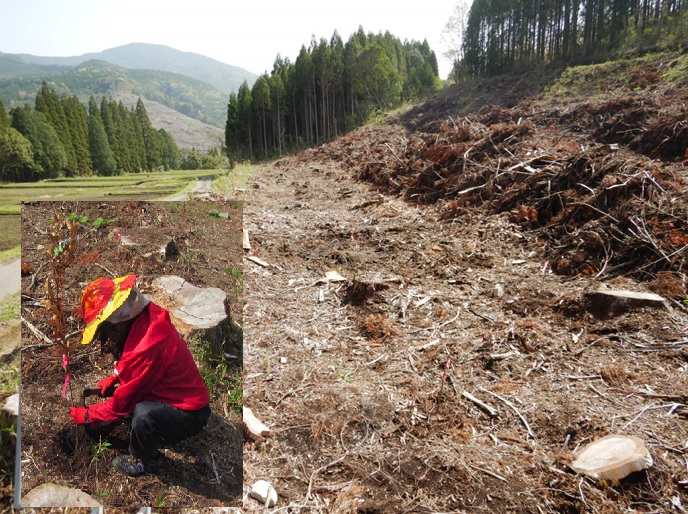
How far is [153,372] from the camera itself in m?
1.43

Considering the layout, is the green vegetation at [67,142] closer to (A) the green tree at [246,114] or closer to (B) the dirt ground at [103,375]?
(B) the dirt ground at [103,375]

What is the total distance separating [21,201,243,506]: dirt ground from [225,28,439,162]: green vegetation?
38.7 meters

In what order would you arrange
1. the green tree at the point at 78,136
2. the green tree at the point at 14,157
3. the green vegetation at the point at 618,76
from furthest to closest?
the green tree at the point at 78,136 < the green vegetation at the point at 618,76 < the green tree at the point at 14,157

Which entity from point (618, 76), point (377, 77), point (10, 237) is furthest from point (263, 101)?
point (10, 237)

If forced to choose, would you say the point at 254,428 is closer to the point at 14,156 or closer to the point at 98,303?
the point at 98,303

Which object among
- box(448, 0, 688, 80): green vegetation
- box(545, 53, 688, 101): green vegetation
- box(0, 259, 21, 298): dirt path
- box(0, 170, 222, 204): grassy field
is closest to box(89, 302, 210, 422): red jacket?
box(0, 259, 21, 298): dirt path

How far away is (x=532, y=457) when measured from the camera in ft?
8.62

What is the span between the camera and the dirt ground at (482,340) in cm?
250

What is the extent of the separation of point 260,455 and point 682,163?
8.77m

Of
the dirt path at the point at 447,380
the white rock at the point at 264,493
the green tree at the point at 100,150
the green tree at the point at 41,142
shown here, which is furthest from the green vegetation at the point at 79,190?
the green tree at the point at 100,150

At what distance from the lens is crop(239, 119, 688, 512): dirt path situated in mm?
2447

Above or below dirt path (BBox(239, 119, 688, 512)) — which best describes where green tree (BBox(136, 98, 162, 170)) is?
above

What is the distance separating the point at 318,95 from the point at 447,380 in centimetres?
4358

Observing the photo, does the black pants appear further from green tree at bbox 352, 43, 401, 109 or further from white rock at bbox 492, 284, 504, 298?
green tree at bbox 352, 43, 401, 109
